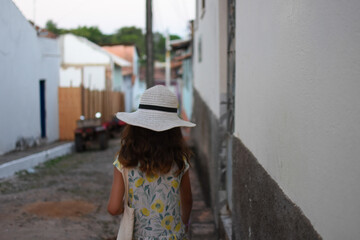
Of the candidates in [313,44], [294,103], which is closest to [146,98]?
[294,103]

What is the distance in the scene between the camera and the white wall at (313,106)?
1.49 metres

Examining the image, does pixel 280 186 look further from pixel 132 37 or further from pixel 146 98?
pixel 132 37

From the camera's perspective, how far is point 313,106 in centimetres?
189

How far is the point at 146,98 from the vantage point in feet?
8.64

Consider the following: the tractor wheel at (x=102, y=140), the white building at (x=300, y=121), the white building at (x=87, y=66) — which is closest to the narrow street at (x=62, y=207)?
the white building at (x=300, y=121)

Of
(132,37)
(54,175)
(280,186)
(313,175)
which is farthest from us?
(132,37)

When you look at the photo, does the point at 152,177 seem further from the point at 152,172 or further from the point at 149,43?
the point at 149,43

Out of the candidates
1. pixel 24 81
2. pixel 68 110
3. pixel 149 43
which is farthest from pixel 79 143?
pixel 149 43

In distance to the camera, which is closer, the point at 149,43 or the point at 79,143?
the point at 79,143

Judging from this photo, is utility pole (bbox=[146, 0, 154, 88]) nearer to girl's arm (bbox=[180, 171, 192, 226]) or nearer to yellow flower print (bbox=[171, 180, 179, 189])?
girl's arm (bbox=[180, 171, 192, 226])

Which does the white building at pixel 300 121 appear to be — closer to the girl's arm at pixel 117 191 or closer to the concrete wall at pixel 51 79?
the girl's arm at pixel 117 191

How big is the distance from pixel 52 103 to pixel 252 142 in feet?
41.8

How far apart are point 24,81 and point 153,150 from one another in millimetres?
9926

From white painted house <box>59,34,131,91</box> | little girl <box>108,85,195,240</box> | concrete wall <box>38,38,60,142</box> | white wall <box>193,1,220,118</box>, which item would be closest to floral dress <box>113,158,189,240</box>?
little girl <box>108,85,195,240</box>
